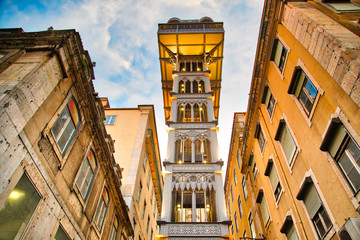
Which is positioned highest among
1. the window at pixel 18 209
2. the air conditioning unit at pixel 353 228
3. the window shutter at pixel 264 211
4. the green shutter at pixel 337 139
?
the window shutter at pixel 264 211

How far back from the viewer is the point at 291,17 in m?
12.7

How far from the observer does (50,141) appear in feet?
32.3

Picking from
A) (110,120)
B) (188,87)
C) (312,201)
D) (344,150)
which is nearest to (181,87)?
(188,87)

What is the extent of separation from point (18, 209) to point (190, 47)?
39.8 meters

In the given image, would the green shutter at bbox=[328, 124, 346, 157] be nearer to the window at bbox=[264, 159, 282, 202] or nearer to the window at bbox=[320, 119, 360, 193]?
the window at bbox=[320, 119, 360, 193]

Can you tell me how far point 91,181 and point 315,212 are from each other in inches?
434

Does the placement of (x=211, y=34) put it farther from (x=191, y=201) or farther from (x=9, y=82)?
(x=9, y=82)

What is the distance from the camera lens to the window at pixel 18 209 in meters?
7.75

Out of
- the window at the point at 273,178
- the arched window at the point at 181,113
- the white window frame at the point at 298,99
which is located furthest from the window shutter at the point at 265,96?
the arched window at the point at 181,113

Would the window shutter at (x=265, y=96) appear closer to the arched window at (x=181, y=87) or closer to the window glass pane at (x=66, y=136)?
the window glass pane at (x=66, y=136)

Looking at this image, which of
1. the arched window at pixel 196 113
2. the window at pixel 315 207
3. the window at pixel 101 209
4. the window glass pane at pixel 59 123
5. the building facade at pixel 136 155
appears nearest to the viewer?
the window at pixel 315 207

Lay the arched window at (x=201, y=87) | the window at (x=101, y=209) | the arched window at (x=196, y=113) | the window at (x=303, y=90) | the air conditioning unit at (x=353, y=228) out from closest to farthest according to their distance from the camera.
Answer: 1. the air conditioning unit at (x=353, y=228)
2. the window at (x=303, y=90)
3. the window at (x=101, y=209)
4. the arched window at (x=196, y=113)
5. the arched window at (x=201, y=87)

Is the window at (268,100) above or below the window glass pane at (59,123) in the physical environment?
above

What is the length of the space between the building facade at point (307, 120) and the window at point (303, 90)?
0.15ft
